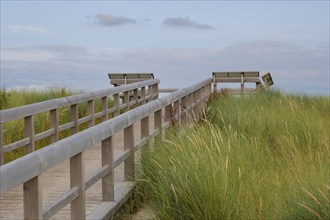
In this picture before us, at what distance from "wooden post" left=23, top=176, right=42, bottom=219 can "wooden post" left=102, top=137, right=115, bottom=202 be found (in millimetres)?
2009

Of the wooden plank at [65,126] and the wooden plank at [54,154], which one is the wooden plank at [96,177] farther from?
the wooden plank at [65,126]

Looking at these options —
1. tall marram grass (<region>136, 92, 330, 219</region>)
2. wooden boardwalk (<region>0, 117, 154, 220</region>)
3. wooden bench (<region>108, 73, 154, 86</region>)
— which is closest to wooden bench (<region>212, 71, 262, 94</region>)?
wooden bench (<region>108, 73, 154, 86</region>)

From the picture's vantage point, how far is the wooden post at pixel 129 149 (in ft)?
23.8

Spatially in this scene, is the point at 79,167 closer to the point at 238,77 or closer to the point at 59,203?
the point at 59,203

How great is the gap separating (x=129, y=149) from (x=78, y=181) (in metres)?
1.88

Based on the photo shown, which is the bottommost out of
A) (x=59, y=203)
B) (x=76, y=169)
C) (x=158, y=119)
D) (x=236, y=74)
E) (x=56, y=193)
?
(x=56, y=193)

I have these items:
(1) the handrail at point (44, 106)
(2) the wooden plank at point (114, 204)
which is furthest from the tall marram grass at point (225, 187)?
(1) the handrail at point (44, 106)

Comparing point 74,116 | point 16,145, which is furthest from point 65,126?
point 16,145

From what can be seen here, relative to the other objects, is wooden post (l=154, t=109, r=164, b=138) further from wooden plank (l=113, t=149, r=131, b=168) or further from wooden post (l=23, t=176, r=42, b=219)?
wooden post (l=23, t=176, r=42, b=219)

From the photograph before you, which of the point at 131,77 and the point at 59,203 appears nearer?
the point at 59,203

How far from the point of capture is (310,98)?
56.4 ft

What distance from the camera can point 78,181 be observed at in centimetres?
540

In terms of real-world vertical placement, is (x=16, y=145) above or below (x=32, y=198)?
below

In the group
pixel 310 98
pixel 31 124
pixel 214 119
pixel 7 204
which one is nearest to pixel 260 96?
pixel 310 98
